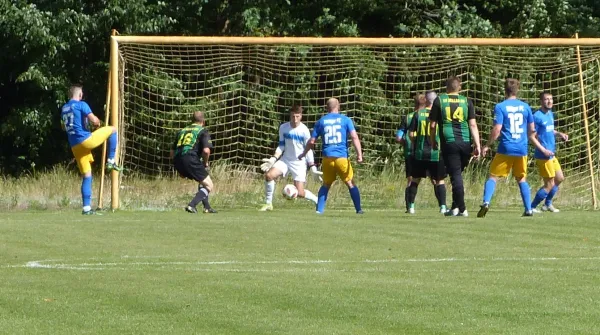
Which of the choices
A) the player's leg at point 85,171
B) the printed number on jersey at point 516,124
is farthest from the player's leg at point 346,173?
the player's leg at point 85,171

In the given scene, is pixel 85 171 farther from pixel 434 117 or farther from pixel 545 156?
pixel 545 156

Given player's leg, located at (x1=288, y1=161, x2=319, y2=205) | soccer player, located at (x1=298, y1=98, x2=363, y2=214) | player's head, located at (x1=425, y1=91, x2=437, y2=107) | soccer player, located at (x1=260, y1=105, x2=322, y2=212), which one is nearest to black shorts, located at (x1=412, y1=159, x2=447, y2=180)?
soccer player, located at (x1=298, y1=98, x2=363, y2=214)

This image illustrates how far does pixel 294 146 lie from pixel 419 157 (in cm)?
288

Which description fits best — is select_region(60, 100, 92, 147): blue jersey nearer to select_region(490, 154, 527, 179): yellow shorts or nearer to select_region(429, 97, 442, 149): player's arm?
select_region(429, 97, 442, 149): player's arm

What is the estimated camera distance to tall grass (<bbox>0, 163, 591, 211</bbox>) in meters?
22.9

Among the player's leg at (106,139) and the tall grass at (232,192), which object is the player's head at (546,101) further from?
the player's leg at (106,139)

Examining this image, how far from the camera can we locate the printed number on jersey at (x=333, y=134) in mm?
19672

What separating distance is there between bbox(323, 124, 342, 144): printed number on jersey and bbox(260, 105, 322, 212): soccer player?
6.28 feet

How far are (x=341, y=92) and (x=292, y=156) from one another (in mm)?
4771

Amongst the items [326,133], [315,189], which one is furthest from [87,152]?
[315,189]

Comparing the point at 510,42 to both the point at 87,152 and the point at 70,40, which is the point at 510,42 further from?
the point at 70,40

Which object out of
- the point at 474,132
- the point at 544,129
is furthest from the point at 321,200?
the point at 544,129

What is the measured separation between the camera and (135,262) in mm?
11734

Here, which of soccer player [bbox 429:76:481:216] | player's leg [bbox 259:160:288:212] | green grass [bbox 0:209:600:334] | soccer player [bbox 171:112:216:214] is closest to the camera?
green grass [bbox 0:209:600:334]
